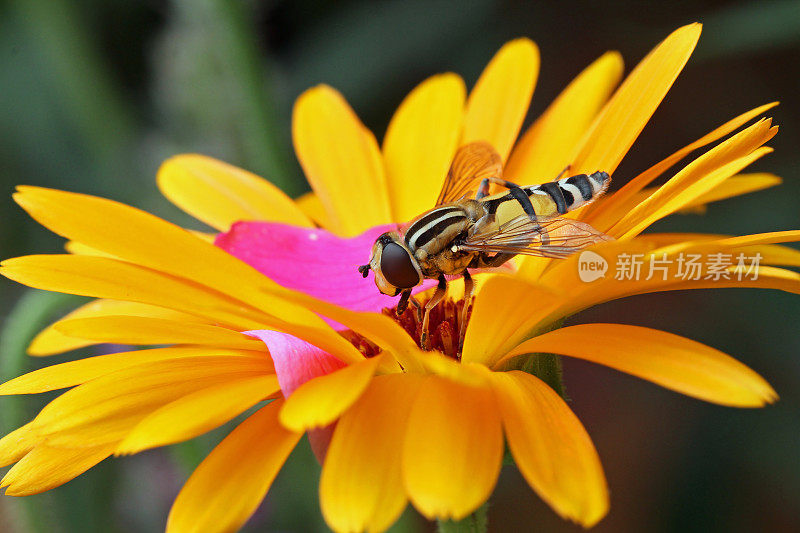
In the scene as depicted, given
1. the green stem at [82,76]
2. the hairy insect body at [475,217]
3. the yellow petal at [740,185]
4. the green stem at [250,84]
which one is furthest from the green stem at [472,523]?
the green stem at [82,76]

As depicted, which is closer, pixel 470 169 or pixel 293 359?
pixel 293 359

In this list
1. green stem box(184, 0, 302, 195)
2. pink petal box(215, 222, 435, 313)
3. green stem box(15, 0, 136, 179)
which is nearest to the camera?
pink petal box(215, 222, 435, 313)

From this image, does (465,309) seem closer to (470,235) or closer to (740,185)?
(470,235)

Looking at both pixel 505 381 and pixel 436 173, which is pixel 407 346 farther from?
pixel 436 173

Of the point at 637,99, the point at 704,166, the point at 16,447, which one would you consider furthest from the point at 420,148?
the point at 16,447

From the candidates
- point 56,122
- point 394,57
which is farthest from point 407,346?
point 56,122

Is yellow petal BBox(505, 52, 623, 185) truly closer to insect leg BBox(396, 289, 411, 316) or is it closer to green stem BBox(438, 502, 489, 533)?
insect leg BBox(396, 289, 411, 316)

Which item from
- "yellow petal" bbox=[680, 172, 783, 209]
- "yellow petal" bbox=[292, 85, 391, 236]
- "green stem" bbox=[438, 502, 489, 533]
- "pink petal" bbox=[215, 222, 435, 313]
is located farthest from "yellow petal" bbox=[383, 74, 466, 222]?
"green stem" bbox=[438, 502, 489, 533]

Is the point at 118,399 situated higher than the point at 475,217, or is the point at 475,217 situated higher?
the point at 475,217
